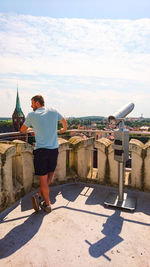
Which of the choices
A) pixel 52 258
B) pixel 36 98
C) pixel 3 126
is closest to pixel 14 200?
pixel 52 258

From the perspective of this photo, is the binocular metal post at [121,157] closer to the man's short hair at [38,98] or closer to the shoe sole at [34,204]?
the shoe sole at [34,204]

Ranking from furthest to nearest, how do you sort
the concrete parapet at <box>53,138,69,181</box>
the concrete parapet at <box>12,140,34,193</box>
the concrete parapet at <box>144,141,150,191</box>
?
the concrete parapet at <box>53,138,69,181</box>
the concrete parapet at <box>144,141,150,191</box>
the concrete parapet at <box>12,140,34,193</box>

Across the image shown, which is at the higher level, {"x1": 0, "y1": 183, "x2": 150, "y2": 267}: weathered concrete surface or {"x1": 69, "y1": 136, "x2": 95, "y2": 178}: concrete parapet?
{"x1": 69, "y1": 136, "x2": 95, "y2": 178}: concrete parapet

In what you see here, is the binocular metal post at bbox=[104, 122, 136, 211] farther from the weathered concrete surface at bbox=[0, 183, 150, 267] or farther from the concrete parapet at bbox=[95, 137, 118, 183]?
the concrete parapet at bbox=[95, 137, 118, 183]

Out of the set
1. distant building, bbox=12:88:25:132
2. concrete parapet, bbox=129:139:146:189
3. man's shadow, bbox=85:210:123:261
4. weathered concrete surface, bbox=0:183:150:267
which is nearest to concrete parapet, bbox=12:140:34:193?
weathered concrete surface, bbox=0:183:150:267

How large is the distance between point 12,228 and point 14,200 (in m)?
0.75

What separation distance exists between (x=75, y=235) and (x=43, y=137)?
1478mm

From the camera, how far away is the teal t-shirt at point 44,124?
3092 mm

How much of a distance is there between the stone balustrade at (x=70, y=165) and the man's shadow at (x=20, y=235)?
1.94 ft

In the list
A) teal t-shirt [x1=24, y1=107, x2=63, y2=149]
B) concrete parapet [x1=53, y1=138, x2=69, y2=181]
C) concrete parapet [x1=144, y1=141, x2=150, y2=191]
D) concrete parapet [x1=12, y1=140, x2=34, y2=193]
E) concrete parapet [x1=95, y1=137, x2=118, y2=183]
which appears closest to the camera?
teal t-shirt [x1=24, y1=107, x2=63, y2=149]

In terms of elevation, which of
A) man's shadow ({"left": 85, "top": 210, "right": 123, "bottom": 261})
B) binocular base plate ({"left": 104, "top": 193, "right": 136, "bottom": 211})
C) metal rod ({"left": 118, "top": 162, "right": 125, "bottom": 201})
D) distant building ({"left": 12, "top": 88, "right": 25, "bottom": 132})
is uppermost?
distant building ({"left": 12, "top": 88, "right": 25, "bottom": 132})

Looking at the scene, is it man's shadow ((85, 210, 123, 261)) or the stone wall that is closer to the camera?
man's shadow ((85, 210, 123, 261))

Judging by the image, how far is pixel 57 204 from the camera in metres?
3.64

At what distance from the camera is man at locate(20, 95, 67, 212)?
3.11 metres
